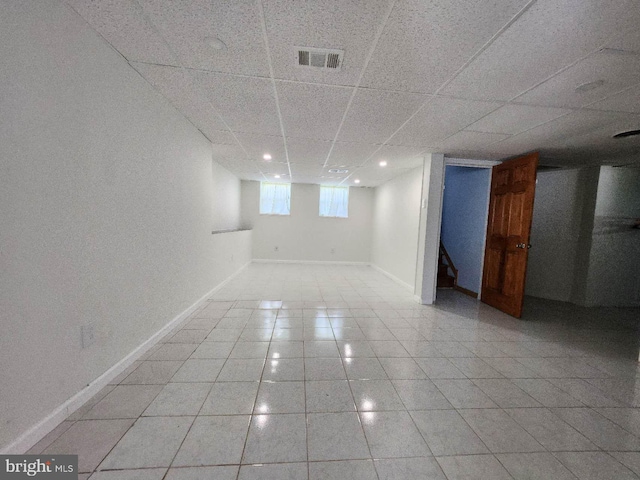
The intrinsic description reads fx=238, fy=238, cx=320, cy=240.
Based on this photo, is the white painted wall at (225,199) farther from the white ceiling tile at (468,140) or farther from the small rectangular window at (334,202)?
the white ceiling tile at (468,140)

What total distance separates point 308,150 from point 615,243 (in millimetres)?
5942

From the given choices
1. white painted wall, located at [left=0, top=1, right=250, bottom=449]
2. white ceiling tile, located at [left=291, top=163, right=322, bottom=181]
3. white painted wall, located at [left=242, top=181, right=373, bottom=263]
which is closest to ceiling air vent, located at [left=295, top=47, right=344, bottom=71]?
white painted wall, located at [left=0, top=1, right=250, bottom=449]

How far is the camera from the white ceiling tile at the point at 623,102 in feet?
6.68

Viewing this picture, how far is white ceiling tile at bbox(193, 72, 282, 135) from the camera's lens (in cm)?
217

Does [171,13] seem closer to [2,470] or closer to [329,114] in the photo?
[329,114]

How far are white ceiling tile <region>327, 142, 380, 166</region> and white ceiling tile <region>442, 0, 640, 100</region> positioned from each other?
1.77m

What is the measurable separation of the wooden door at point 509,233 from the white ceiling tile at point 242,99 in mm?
3797

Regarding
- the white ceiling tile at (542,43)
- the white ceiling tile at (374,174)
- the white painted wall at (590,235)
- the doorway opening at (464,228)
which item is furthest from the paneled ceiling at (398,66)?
the white ceiling tile at (374,174)

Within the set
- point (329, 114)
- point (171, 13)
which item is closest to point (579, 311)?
point (329, 114)

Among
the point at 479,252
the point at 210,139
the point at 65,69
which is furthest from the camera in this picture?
the point at 479,252

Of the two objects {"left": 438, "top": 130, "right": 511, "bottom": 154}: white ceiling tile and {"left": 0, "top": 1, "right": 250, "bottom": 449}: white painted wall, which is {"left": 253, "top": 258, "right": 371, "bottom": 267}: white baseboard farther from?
{"left": 0, "top": 1, "right": 250, "bottom": 449}: white painted wall

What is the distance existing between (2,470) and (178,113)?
10.2 ft

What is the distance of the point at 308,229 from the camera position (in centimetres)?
792

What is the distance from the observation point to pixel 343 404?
1.78 m
